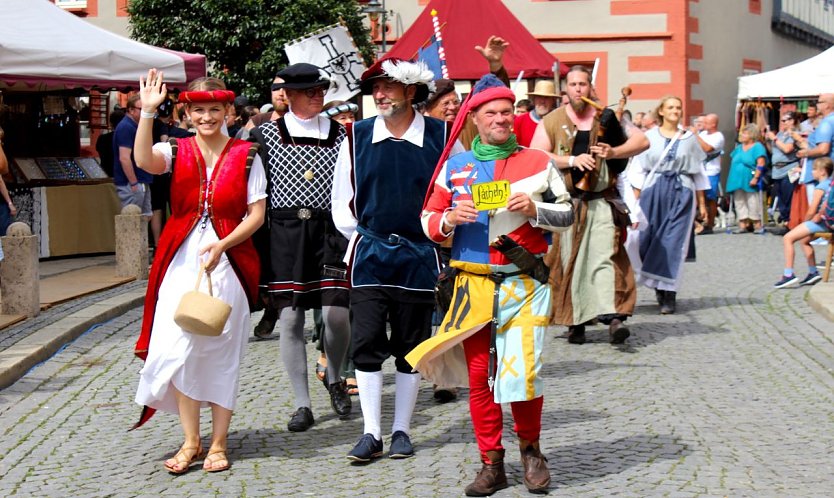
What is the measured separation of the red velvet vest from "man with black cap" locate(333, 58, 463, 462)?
0.54 meters

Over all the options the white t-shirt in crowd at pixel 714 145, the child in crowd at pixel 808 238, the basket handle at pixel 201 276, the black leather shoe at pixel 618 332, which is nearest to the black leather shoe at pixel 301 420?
the basket handle at pixel 201 276

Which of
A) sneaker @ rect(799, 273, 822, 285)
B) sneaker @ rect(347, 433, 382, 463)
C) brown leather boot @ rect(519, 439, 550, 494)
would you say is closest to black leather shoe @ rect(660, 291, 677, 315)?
sneaker @ rect(799, 273, 822, 285)

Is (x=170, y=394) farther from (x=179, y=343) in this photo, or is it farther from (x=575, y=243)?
(x=575, y=243)

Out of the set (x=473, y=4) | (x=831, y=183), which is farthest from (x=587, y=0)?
(x=831, y=183)

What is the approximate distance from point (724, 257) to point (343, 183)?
11426 mm

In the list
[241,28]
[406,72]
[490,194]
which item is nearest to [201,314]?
[490,194]

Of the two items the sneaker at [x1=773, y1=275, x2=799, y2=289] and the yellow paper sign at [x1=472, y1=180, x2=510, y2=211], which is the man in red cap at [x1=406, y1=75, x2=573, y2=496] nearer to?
the yellow paper sign at [x1=472, y1=180, x2=510, y2=211]

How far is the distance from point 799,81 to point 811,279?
9.23m

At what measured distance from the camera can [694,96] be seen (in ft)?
91.5

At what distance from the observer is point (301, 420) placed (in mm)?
7168

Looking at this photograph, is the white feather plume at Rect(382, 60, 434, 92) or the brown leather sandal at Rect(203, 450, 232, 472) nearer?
the brown leather sandal at Rect(203, 450, 232, 472)

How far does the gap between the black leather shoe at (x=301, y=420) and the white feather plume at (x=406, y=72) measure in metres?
1.83

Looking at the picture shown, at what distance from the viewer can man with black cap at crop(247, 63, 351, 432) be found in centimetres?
718

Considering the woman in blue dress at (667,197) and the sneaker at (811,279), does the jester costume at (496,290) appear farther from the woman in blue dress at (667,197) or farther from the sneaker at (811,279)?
the sneaker at (811,279)
